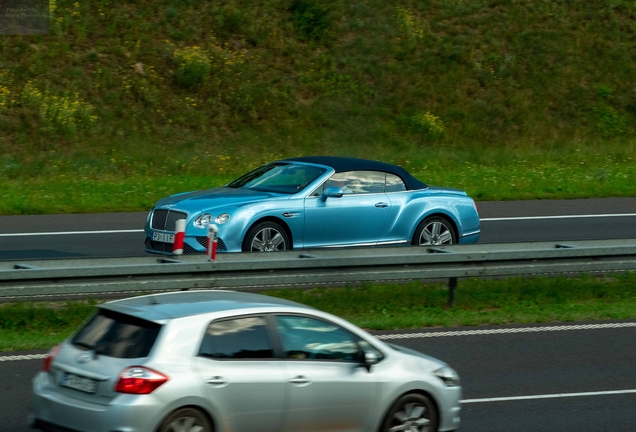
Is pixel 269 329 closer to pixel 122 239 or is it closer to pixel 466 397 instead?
pixel 466 397

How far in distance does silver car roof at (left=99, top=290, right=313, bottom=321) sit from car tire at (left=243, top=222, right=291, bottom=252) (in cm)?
630

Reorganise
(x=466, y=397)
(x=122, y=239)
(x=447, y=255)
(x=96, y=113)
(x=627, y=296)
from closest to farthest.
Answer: (x=466, y=397) < (x=447, y=255) < (x=627, y=296) < (x=122, y=239) < (x=96, y=113)

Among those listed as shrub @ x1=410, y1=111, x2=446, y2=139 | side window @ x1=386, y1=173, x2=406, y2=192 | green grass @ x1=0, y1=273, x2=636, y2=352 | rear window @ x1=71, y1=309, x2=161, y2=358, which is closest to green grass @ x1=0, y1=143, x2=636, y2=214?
shrub @ x1=410, y1=111, x2=446, y2=139

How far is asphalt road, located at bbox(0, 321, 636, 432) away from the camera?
317 inches

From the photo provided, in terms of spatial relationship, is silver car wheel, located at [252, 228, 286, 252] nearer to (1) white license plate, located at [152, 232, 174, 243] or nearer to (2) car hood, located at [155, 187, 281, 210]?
(2) car hood, located at [155, 187, 281, 210]

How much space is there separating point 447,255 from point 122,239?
269 inches

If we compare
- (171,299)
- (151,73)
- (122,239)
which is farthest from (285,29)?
(171,299)

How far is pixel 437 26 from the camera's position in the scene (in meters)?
36.5

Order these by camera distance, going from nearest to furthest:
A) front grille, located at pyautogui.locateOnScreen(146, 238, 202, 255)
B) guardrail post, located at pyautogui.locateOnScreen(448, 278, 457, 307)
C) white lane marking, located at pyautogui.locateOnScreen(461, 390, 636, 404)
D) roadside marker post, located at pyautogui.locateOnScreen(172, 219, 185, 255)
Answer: white lane marking, located at pyautogui.locateOnScreen(461, 390, 636, 404)
roadside marker post, located at pyautogui.locateOnScreen(172, 219, 185, 255)
guardrail post, located at pyautogui.locateOnScreen(448, 278, 457, 307)
front grille, located at pyautogui.locateOnScreen(146, 238, 202, 255)

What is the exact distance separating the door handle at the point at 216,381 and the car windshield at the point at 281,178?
7954 mm

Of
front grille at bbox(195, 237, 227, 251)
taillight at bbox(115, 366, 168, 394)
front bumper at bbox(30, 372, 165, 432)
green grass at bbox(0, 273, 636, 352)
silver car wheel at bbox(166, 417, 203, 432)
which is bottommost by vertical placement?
green grass at bbox(0, 273, 636, 352)

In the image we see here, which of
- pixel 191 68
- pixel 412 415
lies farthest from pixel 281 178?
pixel 191 68

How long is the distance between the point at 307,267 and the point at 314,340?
473 centimetres

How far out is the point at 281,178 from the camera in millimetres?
14906
